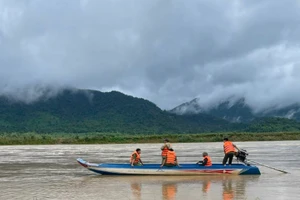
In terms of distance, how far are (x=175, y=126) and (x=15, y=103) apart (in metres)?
58.0

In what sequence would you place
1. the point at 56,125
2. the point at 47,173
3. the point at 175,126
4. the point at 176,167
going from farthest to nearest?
1. the point at 175,126
2. the point at 56,125
3. the point at 47,173
4. the point at 176,167

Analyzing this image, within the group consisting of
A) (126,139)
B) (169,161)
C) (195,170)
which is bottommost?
(195,170)

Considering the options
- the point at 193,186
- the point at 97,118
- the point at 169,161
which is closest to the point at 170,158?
the point at 169,161

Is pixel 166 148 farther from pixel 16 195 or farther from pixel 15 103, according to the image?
pixel 15 103

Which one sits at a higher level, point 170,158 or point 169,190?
point 170,158

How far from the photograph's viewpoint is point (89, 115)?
15600cm

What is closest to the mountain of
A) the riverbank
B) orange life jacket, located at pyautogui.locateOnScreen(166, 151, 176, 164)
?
the riverbank

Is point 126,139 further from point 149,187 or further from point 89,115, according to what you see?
point 89,115

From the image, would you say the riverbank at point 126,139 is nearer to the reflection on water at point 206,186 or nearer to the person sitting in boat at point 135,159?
the person sitting in boat at point 135,159

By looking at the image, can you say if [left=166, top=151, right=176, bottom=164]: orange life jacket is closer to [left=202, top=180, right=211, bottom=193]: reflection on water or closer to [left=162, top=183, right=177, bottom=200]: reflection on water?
[left=202, top=180, right=211, bottom=193]: reflection on water

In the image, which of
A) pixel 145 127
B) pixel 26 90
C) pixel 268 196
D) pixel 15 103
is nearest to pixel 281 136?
pixel 145 127

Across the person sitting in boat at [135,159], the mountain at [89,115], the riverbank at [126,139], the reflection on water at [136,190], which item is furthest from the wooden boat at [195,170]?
the mountain at [89,115]

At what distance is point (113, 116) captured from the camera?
15075cm

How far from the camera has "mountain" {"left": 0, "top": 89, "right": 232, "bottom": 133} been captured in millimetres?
137000
